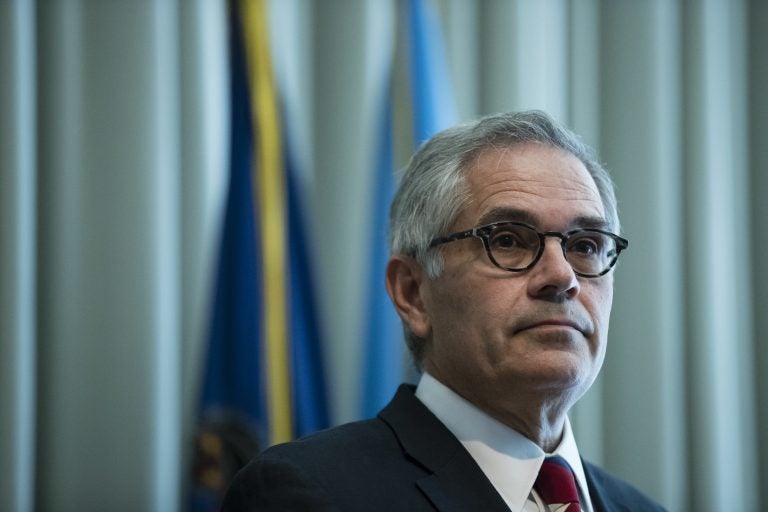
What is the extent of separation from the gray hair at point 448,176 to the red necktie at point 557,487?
0.35 m

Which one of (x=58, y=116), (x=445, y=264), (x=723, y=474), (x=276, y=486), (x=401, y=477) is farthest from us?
(x=723, y=474)

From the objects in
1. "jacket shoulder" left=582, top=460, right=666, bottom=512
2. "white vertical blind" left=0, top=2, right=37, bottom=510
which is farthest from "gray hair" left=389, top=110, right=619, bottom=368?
"white vertical blind" left=0, top=2, right=37, bottom=510

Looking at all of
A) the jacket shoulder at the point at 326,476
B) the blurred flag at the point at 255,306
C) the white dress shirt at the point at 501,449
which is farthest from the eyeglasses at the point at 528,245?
the blurred flag at the point at 255,306

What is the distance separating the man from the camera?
54.3 inches

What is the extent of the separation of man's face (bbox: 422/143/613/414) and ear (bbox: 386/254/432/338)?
0.02m

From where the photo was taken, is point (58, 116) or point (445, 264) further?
point (58, 116)

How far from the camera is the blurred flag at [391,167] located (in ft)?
8.62

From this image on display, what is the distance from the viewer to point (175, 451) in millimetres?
2508

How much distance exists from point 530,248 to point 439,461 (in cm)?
40

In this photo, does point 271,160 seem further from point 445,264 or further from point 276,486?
point 276,486

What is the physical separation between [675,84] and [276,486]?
100 inches

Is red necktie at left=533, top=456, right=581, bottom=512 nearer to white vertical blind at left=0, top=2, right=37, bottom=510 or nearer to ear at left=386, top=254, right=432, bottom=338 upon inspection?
ear at left=386, top=254, right=432, bottom=338

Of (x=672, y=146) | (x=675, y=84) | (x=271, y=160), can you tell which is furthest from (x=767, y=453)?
(x=271, y=160)

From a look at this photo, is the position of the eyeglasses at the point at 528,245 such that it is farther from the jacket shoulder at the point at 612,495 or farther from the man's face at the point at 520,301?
the jacket shoulder at the point at 612,495
